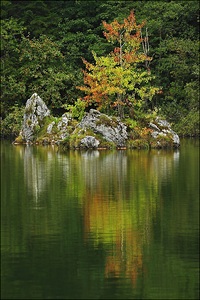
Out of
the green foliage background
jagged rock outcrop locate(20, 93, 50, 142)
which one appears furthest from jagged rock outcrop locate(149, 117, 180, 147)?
the green foliage background

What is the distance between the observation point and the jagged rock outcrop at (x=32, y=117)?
37812mm

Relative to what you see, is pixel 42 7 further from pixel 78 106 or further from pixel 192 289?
pixel 192 289

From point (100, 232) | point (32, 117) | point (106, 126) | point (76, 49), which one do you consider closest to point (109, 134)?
point (106, 126)

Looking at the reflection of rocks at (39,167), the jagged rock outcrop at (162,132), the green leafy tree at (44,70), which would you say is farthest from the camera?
the green leafy tree at (44,70)

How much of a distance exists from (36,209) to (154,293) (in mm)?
6639

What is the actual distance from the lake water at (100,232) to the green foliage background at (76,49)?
18598 mm

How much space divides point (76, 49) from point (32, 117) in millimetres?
9532

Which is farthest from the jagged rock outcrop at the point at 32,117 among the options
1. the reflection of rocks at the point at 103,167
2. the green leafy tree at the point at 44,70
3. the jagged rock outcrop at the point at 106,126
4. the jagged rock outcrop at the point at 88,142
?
the reflection of rocks at the point at 103,167

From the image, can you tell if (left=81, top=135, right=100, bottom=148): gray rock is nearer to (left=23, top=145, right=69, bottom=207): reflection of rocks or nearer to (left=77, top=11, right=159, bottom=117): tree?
(left=23, top=145, right=69, bottom=207): reflection of rocks

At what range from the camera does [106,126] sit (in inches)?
1382

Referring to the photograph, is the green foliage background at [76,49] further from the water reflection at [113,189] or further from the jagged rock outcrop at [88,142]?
the water reflection at [113,189]

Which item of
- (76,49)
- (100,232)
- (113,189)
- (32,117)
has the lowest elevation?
(100,232)

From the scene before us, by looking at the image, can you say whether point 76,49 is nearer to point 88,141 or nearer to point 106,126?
point 106,126

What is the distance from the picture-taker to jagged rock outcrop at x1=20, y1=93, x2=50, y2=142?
1489 inches
